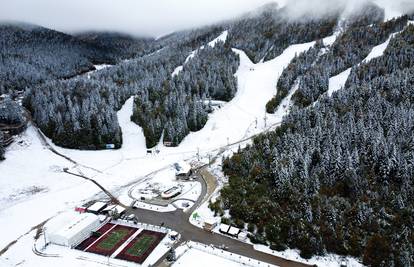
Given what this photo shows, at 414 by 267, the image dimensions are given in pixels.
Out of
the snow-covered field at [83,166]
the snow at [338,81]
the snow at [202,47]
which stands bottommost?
the snow-covered field at [83,166]

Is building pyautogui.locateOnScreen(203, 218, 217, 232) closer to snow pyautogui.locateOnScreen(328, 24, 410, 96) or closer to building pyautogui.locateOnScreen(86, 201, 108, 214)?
building pyautogui.locateOnScreen(86, 201, 108, 214)

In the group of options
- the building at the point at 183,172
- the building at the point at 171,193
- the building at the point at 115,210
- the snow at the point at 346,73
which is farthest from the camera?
the snow at the point at 346,73

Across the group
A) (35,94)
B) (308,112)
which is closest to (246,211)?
(308,112)

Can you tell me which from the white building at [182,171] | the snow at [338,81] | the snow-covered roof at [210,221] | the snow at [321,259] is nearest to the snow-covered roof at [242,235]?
the snow at [321,259]

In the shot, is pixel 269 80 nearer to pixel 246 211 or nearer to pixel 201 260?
pixel 246 211

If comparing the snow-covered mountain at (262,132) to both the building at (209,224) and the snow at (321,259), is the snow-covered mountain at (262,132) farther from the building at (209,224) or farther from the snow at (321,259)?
the building at (209,224)

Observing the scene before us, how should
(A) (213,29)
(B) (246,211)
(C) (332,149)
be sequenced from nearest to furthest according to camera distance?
(B) (246,211)
(C) (332,149)
(A) (213,29)
